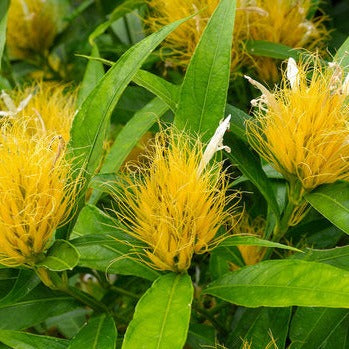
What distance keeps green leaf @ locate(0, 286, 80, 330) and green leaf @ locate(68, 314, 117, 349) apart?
0.22ft

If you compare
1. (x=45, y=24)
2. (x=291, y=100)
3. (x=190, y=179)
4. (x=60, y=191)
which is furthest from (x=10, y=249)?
(x=45, y=24)

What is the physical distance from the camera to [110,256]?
2.78 feet

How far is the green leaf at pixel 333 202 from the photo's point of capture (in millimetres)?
782

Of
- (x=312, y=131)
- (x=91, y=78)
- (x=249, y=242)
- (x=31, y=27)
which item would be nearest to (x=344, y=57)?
(x=312, y=131)

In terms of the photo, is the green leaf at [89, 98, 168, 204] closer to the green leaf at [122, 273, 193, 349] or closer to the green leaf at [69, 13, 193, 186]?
the green leaf at [69, 13, 193, 186]

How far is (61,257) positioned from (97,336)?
127mm

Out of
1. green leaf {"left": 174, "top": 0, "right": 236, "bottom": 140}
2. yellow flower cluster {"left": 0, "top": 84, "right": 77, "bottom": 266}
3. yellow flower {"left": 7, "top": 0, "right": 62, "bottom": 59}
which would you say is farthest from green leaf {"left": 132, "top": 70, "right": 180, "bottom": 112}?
yellow flower {"left": 7, "top": 0, "right": 62, "bottom": 59}

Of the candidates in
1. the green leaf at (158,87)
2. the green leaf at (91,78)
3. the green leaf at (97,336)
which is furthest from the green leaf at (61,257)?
the green leaf at (91,78)

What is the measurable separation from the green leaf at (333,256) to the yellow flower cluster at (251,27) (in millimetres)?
403

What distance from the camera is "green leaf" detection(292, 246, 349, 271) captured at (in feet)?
2.75

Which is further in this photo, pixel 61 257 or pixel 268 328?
pixel 268 328

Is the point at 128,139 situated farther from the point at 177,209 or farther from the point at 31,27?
the point at 31,27

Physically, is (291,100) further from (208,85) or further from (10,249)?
(10,249)

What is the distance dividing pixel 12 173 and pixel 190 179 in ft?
0.66
